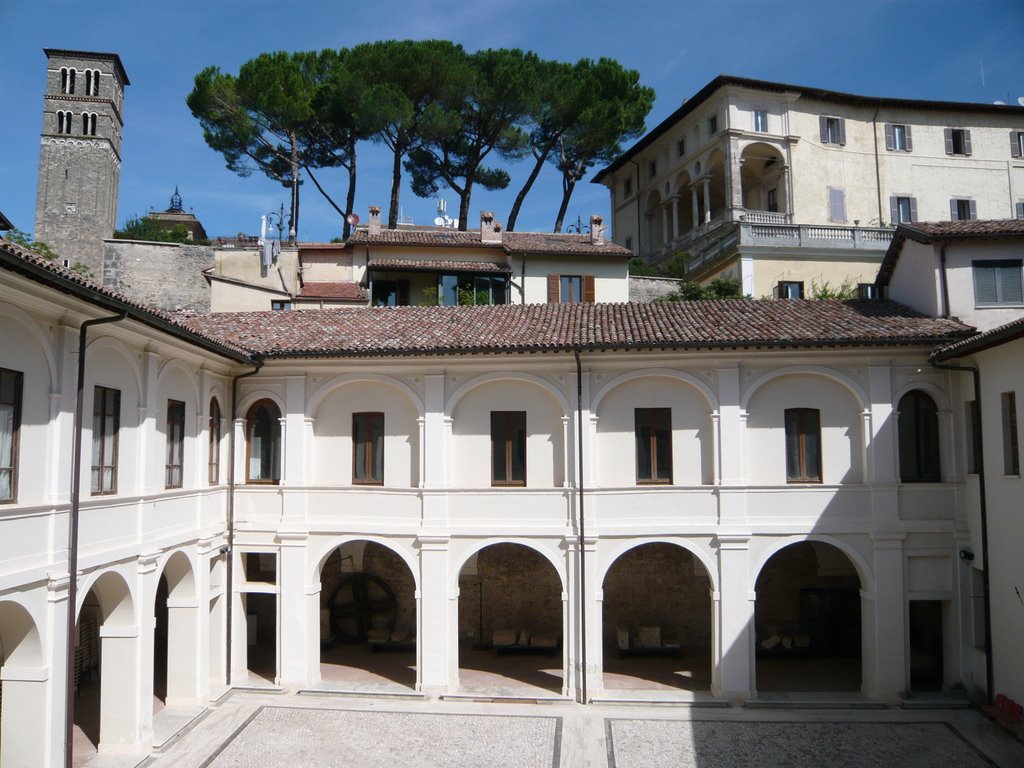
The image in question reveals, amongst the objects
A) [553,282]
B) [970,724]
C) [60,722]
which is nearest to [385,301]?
[553,282]

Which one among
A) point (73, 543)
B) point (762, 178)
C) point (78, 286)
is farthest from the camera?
point (762, 178)

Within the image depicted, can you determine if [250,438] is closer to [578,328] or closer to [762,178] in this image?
[578,328]

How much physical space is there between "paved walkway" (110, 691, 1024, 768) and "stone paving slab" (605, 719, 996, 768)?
0.06 ft

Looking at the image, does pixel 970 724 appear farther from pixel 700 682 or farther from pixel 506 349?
pixel 506 349

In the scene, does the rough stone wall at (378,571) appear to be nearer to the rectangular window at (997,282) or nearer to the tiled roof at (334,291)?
the tiled roof at (334,291)

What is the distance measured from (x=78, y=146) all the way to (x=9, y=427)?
41839mm

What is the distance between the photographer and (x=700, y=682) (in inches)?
694

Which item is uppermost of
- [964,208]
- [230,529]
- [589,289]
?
[964,208]

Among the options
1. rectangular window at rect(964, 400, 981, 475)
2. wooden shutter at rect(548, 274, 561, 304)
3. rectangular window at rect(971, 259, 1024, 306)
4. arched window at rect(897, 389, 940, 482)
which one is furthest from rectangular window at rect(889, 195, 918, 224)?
rectangular window at rect(964, 400, 981, 475)

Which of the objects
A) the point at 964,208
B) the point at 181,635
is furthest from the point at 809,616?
the point at 964,208

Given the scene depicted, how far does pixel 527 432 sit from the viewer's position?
17516mm

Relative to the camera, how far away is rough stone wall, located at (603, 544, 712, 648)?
2081cm

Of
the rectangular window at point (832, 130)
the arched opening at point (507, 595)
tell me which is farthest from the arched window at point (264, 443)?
the rectangular window at point (832, 130)

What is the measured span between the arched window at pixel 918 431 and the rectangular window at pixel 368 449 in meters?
11.4
